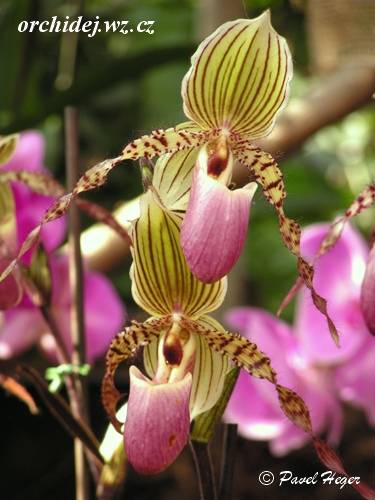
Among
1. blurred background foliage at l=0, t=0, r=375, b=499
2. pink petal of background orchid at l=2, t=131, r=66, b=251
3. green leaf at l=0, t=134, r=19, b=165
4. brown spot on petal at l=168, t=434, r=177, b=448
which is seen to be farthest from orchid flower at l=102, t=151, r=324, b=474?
blurred background foliage at l=0, t=0, r=375, b=499

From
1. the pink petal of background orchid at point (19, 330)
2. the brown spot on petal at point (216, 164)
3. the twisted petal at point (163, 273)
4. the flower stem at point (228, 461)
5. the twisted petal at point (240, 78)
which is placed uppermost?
the twisted petal at point (240, 78)

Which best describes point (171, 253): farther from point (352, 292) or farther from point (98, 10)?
point (98, 10)

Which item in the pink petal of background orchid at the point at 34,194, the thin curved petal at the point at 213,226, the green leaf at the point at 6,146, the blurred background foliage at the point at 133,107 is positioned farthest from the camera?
the blurred background foliage at the point at 133,107

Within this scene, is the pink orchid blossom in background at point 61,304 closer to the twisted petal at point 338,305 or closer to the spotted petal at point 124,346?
the twisted petal at point 338,305

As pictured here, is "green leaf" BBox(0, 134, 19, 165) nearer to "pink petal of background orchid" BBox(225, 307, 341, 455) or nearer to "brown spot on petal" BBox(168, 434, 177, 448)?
"brown spot on petal" BBox(168, 434, 177, 448)

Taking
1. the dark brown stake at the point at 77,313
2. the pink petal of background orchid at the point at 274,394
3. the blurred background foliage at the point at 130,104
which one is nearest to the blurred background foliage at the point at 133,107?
the blurred background foliage at the point at 130,104

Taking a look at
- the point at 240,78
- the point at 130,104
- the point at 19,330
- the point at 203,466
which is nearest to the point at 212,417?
the point at 203,466

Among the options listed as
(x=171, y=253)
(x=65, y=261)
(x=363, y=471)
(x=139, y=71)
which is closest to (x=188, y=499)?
(x=363, y=471)
